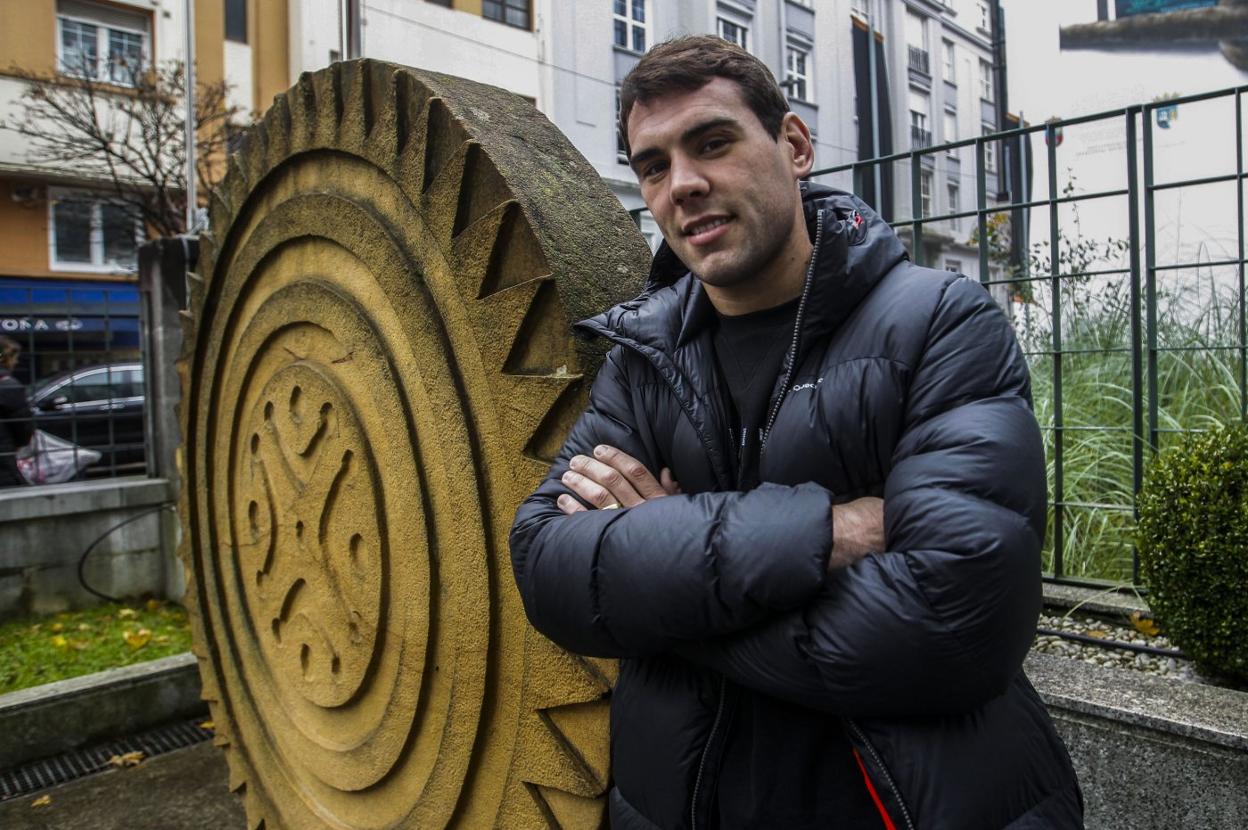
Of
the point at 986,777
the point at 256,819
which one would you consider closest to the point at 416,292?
the point at 986,777

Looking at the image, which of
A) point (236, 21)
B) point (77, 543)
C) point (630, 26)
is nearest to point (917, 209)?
point (630, 26)

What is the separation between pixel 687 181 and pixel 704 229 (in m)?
0.07

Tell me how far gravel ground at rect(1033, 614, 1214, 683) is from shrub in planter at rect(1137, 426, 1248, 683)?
0.18 m

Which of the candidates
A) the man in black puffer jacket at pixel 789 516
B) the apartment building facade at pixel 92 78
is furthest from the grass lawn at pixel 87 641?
the apartment building facade at pixel 92 78

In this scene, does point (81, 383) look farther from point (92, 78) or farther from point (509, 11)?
point (92, 78)

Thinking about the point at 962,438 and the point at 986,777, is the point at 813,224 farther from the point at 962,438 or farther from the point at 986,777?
the point at 986,777

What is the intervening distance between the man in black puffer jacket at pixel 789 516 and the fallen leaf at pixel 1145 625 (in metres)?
2.33

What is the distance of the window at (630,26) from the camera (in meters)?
3.23

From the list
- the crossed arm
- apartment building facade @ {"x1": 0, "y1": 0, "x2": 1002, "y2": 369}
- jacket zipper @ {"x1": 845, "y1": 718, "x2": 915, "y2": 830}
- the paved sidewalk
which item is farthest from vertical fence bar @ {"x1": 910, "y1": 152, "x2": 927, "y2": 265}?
the paved sidewalk

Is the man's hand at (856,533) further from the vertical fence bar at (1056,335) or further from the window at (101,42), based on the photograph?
the window at (101,42)

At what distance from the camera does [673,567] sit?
3.93ft

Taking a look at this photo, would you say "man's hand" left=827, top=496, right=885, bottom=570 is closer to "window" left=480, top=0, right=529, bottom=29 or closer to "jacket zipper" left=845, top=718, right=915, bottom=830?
"jacket zipper" left=845, top=718, right=915, bottom=830

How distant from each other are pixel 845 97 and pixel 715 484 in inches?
116

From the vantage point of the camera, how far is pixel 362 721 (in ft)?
7.00
